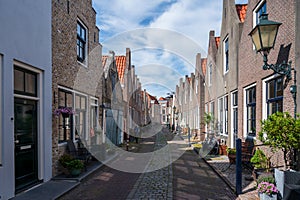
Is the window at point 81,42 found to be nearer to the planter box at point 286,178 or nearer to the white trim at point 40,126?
the white trim at point 40,126

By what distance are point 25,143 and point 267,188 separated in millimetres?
5549

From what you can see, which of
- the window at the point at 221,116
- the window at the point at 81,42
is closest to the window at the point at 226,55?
the window at the point at 221,116

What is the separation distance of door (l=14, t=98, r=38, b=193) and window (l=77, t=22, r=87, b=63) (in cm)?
401

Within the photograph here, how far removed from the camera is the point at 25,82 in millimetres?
6207

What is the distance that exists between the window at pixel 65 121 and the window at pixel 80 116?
1.90ft

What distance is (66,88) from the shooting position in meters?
8.50

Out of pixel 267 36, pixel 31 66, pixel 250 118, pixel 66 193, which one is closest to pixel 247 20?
pixel 250 118

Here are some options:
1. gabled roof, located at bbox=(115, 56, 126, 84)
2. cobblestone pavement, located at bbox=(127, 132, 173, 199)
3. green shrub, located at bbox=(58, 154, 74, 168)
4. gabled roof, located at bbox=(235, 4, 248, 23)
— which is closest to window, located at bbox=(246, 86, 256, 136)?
cobblestone pavement, located at bbox=(127, 132, 173, 199)

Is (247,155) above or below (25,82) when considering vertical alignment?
below

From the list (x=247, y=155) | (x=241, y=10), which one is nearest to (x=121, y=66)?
(x=241, y=10)

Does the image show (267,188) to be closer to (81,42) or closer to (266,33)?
(266,33)

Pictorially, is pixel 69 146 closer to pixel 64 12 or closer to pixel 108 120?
pixel 64 12

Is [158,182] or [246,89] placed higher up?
[246,89]

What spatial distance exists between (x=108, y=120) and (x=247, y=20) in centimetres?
861
